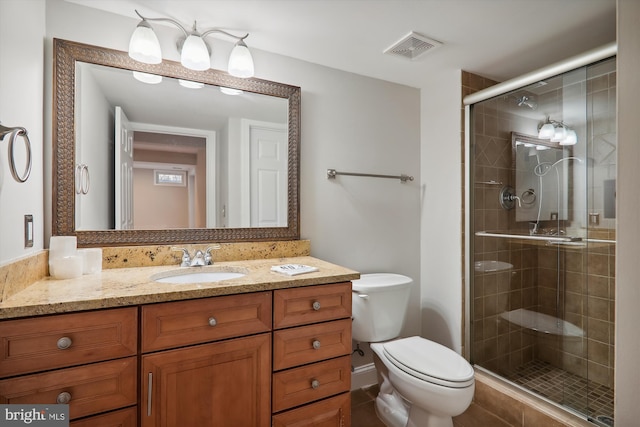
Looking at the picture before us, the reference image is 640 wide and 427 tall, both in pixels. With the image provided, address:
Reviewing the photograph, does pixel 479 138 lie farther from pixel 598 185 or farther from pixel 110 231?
pixel 110 231

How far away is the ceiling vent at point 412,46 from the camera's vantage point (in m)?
1.69

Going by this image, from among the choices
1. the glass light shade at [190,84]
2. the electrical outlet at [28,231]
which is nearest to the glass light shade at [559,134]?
the glass light shade at [190,84]

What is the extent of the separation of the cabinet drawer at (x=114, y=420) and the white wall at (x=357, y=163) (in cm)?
118

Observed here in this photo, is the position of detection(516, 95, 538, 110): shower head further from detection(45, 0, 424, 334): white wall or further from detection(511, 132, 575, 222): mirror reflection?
detection(45, 0, 424, 334): white wall

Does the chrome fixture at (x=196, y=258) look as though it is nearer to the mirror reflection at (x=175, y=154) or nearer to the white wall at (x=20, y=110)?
the mirror reflection at (x=175, y=154)

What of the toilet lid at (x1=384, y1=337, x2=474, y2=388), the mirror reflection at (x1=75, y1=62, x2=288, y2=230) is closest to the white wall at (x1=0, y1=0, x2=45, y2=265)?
the mirror reflection at (x1=75, y1=62, x2=288, y2=230)

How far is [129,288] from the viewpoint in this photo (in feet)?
3.69

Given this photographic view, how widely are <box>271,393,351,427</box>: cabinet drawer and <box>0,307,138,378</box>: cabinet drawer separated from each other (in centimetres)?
67

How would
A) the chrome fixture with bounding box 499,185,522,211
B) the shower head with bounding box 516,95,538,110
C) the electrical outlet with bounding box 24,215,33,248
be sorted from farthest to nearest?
the chrome fixture with bounding box 499,185,522,211 → the shower head with bounding box 516,95,538,110 → the electrical outlet with bounding box 24,215,33,248

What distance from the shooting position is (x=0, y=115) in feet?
3.32

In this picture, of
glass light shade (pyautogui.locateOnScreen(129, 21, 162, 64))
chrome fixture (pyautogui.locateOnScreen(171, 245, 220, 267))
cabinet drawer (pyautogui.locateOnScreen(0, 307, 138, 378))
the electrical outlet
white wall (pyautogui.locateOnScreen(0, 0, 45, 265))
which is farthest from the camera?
chrome fixture (pyautogui.locateOnScreen(171, 245, 220, 267))

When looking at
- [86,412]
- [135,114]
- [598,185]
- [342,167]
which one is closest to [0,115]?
[135,114]

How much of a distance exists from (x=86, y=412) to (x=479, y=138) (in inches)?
96.2

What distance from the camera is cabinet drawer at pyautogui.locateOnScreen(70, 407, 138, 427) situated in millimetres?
991
